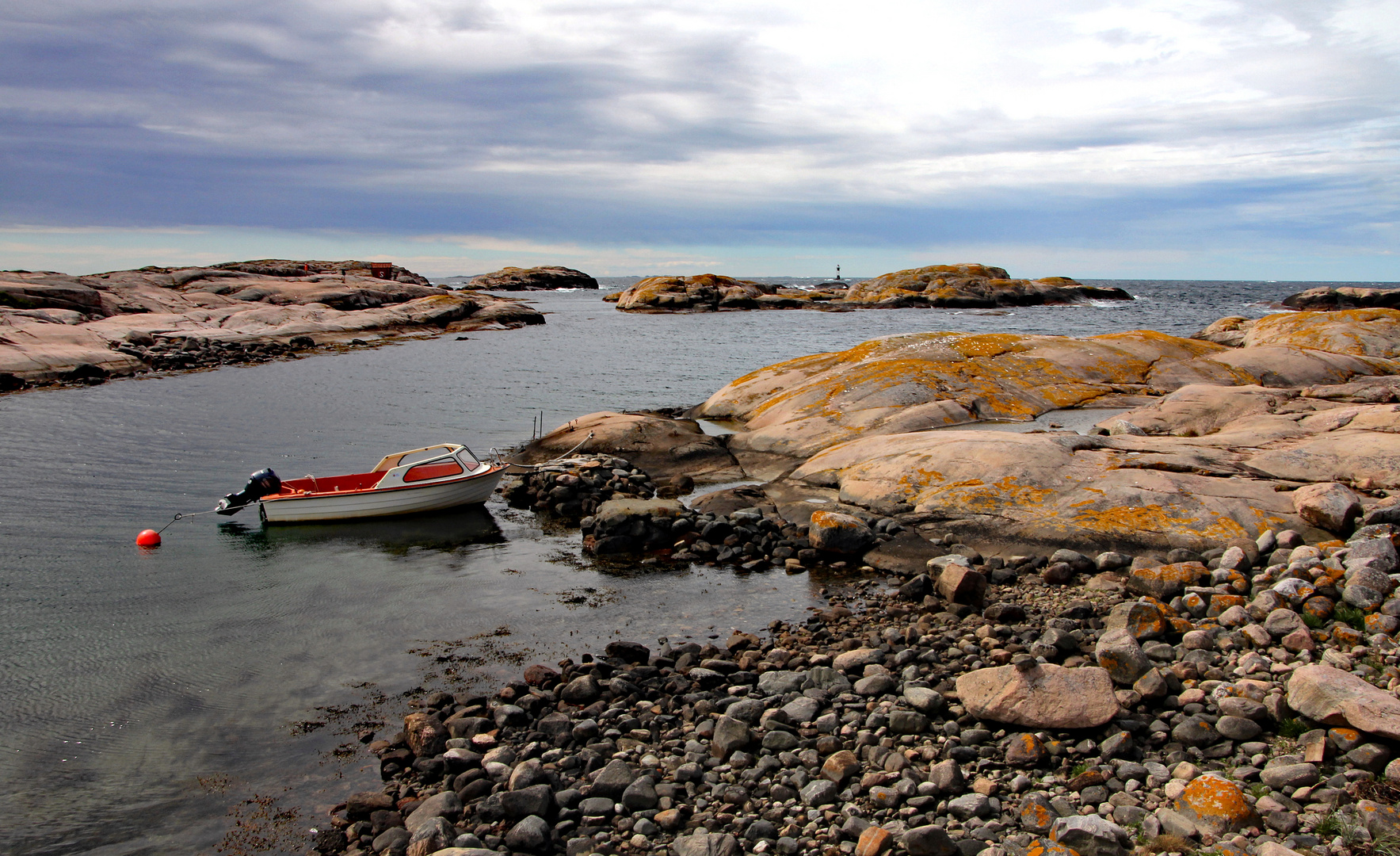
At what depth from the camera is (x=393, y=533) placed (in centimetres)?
1670

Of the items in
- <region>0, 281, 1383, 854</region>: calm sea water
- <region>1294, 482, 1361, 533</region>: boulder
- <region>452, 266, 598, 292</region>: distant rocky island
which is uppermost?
<region>452, 266, 598, 292</region>: distant rocky island

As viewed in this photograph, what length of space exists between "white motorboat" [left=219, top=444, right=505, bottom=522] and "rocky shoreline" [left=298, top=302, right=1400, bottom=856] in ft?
12.0

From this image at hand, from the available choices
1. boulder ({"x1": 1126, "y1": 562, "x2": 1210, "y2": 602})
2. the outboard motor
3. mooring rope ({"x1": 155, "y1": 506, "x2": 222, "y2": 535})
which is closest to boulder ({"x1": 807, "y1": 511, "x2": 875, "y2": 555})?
boulder ({"x1": 1126, "y1": 562, "x2": 1210, "y2": 602})

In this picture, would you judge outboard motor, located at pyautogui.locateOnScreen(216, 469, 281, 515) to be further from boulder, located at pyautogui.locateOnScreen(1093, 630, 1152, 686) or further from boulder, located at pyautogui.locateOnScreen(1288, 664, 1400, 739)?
boulder, located at pyautogui.locateOnScreen(1288, 664, 1400, 739)

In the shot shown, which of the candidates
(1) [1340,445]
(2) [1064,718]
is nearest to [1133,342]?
(1) [1340,445]

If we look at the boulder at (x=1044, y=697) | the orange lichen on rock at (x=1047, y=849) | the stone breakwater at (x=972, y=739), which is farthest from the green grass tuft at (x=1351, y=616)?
the orange lichen on rock at (x=1047, y=849)

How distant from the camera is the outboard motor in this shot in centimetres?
1742

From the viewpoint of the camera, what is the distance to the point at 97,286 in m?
71.7

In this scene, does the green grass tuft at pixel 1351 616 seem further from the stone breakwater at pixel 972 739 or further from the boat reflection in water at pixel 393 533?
the boat reflection in water at pixel 393 533

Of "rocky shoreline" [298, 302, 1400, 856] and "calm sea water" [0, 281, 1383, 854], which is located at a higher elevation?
"rocky shoreline" [298, 302, 1400, 856]

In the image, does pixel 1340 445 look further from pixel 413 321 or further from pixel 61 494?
pixel 413 321

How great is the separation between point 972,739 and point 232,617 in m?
10.9

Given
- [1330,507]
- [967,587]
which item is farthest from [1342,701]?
[1330,507]

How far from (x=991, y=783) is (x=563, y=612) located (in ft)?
23.0
